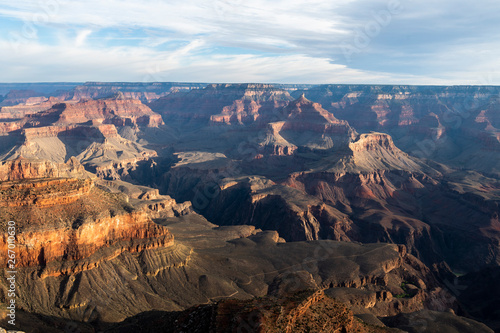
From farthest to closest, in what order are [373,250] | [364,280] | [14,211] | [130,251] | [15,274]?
[373,250] < [364,280] < [130,251] < [14,211] < [15,274]

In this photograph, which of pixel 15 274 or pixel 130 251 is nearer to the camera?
pixel 15 274

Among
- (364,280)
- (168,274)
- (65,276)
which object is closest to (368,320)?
(364,280)

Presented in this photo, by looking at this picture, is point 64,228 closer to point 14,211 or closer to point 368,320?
point 14,211

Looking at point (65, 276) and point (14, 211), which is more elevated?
point (14, 211)

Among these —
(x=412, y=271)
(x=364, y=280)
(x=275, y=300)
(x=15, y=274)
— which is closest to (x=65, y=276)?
(x=15, y=274)

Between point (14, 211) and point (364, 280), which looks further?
point (364, 280)

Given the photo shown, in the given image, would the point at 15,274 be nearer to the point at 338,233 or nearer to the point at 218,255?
the point at 218,255

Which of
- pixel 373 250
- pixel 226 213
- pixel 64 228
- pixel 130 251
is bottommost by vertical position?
pixel 226 213

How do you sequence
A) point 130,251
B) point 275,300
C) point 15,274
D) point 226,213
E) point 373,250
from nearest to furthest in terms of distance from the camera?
point 275,300, point 15,274, point 130,251, point 373,250, point 226,213

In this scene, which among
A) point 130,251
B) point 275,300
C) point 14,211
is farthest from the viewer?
point 130,251
